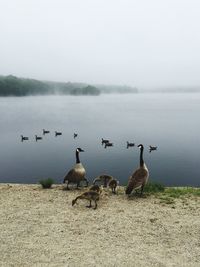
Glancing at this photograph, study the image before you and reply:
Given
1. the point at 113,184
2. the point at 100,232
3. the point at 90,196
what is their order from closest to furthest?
the point at 100,232
the point at 90,196
the point at 113,184

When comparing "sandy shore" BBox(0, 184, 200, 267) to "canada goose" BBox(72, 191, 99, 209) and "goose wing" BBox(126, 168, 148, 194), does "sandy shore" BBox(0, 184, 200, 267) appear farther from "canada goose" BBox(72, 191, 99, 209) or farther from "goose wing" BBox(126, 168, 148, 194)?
"goose wing" BBox(126, 168, 148, 194)

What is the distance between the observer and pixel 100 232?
1444cm

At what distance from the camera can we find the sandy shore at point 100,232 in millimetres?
12383

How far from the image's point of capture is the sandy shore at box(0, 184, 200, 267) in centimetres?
1238

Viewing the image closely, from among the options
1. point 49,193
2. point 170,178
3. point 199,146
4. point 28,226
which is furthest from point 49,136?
point 28,226

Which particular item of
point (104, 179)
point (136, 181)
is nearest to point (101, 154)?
point (104, 179)

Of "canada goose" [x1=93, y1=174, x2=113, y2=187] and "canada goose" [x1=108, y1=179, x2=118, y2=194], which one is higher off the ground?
"canada goose" [x1=108, y1=179, x2=118, y2=194]

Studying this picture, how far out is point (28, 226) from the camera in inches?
600

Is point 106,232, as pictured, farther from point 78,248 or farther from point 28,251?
point 28,251

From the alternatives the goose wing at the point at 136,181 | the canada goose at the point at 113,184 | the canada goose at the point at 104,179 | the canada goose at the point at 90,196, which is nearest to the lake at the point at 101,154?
the canada goose at the point at 104,179

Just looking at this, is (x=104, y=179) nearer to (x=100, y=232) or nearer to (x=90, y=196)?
(x=90, y=196)

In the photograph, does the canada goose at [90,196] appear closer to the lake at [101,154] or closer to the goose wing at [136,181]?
the goose wing at [136,181]

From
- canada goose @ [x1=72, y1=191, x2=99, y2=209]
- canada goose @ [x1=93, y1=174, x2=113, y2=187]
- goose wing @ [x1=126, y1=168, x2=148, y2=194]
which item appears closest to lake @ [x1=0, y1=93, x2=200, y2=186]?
canada goose @ [x1=93, y1=174, x2=113, y2=187]

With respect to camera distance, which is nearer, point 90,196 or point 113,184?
point 90,196
